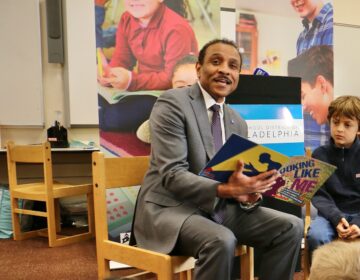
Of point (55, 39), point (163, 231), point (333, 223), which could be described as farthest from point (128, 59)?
point (55, 39)

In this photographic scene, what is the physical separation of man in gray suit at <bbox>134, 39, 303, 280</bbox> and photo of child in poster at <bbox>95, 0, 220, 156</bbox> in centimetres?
71

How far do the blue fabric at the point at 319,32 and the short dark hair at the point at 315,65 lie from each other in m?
0.05

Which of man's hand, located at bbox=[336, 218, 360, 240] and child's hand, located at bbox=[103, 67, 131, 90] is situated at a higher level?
child's hand, located at bbox=[103, 67, 131, 90]

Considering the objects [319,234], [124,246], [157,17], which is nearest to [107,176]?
[124,246]

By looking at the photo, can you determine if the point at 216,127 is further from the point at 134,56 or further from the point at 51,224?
the point at 51,224

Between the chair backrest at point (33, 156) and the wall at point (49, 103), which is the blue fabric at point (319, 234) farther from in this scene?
the wall at point (49, 103)

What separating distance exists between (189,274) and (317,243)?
0.58m

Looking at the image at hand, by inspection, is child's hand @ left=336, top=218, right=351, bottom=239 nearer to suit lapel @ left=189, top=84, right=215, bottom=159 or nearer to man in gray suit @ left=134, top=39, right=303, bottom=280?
man in gray suit @ left=134, top=39, right=303, bottom=280

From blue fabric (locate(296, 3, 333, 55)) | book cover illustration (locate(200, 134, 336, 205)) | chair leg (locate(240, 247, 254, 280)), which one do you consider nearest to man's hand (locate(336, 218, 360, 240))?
book cover illustration (locate(200, 134, 336, 205))

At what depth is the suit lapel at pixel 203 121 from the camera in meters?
1.38

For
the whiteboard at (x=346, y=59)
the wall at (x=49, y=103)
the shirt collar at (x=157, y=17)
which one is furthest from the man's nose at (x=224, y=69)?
the whiteboard at (x=346, y=59)

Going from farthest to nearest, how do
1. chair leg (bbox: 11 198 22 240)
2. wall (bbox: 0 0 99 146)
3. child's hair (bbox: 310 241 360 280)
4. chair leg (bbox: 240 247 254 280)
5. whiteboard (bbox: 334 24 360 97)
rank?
whiteboard (bbox: 334 24 360 97)
wall (bbox: 0 0 99 146)
chair leg (bbox: 11 198 22 240)
chair leg (bbox: 240 247 254 280)
child's hair (bbox: 310 241 360 280)

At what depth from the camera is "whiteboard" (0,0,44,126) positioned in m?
3.40

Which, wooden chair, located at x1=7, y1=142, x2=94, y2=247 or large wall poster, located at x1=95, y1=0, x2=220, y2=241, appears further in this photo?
wooden chair, located at x1=7, y1=142, x2=94, y2=247
